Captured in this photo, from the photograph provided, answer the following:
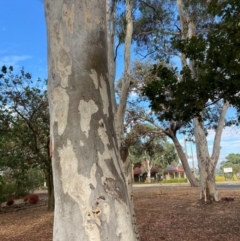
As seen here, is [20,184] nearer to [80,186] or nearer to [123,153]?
[123,153]

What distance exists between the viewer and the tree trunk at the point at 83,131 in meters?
2.16

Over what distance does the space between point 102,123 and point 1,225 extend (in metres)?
10.8

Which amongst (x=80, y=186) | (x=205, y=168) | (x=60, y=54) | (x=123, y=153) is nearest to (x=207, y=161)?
(x=205, y=168)

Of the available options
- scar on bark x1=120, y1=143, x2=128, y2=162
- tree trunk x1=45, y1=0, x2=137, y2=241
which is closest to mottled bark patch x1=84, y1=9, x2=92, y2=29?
tree trunk x1=45, y1=0, x2=137, y2=241

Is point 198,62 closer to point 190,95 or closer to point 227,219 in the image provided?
point 190,95

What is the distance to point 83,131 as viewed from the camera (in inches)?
91.7

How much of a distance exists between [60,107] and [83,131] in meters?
0.30

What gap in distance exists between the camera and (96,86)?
2512 mm

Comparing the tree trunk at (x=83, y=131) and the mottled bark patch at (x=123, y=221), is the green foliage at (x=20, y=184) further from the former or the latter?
the mottled bark patch at (x=123, y=221)

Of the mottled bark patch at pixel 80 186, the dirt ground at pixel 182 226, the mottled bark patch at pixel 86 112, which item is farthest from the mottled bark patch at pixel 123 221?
the dirt ground at pixel 182 226

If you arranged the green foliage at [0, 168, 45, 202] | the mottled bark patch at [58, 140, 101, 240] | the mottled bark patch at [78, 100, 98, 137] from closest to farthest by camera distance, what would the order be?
the mottled bark patch at [58, 140, 101, 240] → the mottled bark patch at [78, 100, 98, 137] → the green foliage at [0, 168, 45, 202]

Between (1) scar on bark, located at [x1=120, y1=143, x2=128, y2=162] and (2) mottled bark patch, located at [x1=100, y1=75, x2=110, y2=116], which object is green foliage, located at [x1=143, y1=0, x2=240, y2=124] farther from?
(2) mottled bark patch, located at [x1=100, y1=75, x2=110, y2=116]

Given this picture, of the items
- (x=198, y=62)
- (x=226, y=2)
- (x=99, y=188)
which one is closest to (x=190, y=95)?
(x=198, y=62)

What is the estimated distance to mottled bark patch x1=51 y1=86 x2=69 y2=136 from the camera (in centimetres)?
242
